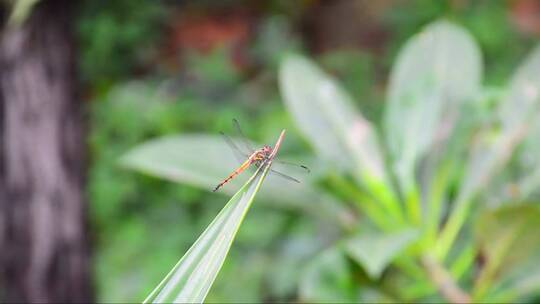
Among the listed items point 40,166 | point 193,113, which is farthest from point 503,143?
point 193,113

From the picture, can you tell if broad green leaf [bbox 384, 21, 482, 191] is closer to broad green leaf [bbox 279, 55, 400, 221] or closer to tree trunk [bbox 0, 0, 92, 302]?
broad green leaf [bbox 279, 55, 400, 221]

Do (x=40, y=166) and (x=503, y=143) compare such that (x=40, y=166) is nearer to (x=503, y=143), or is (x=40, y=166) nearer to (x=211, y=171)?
(x=211, y=171)

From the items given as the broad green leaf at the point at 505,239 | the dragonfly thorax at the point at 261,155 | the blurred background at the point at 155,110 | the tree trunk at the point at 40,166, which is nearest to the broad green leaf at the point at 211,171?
the blurred background at the point at 155,110

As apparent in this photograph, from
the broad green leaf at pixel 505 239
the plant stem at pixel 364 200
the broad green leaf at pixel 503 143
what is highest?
the broad green leaf at pixel 503 143

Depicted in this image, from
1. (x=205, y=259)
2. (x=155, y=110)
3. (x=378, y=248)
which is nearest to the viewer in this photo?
(x=205, y=259)

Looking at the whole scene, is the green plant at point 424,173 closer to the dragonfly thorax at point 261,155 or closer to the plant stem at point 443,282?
the plant stem at point 443,282

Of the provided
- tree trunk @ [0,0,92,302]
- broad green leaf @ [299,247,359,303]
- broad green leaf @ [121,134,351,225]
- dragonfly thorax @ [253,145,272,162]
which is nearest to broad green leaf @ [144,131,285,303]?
dragonfly thorax @ [253,145,272,162]
